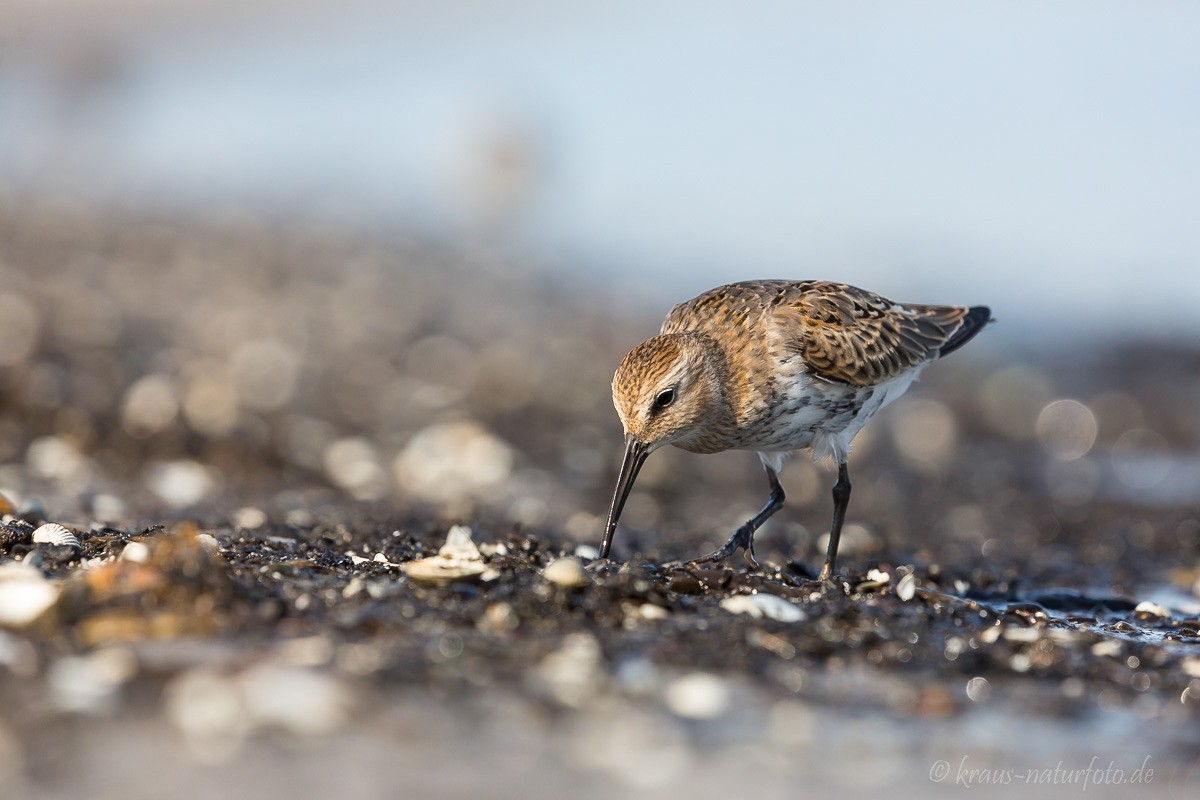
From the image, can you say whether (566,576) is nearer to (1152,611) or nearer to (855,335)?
(855,335)

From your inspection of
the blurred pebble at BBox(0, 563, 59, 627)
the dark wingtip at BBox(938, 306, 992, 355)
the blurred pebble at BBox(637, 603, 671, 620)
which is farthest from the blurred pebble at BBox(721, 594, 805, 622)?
the dark wingtip at BBox(938, 306, 992, 355)

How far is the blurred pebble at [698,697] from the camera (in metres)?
3.24

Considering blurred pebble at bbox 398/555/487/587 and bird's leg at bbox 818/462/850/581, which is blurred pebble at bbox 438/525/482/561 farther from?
bird's leg at bbox 818/462/850/581

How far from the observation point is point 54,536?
14.7 feet

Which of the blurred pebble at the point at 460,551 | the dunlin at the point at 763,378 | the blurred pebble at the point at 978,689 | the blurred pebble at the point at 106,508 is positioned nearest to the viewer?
the blurred pebble at the point at 978,689

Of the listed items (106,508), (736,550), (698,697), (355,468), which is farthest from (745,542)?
(355,468)

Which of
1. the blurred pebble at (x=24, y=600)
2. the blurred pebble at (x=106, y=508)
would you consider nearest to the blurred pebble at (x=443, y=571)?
the blurred pebble at (x=24, y=600)

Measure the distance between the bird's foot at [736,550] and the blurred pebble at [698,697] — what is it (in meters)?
1.64

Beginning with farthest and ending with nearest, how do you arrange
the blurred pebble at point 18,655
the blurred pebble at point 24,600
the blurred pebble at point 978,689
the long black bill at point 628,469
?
1. the long black bill at point 628,469
2. the blurred pebble at point 978,689
3. the blurred pebble at point 24,600
4. the blurred pebble at point 18,655

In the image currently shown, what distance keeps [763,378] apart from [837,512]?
2.72 feet

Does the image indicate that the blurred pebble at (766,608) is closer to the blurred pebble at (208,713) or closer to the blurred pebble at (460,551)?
the blurred pebble at (460,551)

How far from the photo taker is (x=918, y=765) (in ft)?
10.1

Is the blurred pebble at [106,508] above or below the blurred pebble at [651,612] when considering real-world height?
below

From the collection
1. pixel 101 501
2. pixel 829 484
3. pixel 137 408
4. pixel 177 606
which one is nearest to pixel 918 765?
pixel 177 606
